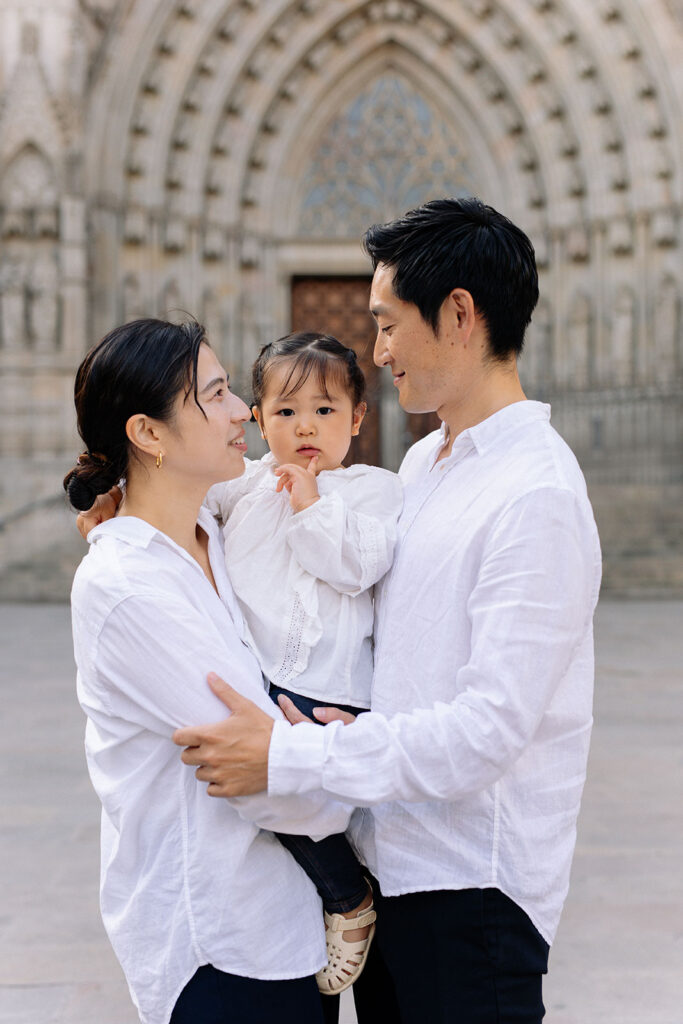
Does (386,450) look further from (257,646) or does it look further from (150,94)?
(257,646)

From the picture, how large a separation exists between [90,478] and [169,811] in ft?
1.67

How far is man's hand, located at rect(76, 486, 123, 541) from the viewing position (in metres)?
1.57

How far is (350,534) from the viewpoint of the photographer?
1483 mm

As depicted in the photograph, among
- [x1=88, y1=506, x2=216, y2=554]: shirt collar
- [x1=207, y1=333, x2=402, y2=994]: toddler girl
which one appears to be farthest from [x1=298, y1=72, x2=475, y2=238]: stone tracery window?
[x1=88, y1=506, x2=216, y2=554]: shirt collar

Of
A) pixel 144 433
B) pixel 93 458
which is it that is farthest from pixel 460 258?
pixel 93 458

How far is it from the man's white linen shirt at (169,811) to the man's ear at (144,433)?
0.14 metres

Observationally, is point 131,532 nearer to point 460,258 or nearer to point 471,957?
point 460,258

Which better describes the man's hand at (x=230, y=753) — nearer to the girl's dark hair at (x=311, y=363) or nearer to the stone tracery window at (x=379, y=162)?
the girl's dark hair at (x=311, y=363)

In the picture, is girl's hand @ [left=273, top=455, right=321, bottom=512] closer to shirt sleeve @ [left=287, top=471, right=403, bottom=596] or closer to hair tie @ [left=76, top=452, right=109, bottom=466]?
shirt sleeve @ [left=287, top=471, right=403, bottom=596]

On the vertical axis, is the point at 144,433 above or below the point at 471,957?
above

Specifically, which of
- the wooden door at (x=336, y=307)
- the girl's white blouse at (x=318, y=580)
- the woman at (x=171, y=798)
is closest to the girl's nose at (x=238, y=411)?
the woman at (x=171, y=798)

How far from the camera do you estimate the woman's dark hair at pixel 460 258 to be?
1337 mm

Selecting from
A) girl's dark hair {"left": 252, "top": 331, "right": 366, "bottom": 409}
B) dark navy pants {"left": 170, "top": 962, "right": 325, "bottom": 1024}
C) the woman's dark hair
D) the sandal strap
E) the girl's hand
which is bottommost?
dark navy pants {"left": 170, "top": 962, "right": 325, "bottom": 1024}

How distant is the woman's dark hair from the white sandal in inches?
33.2
